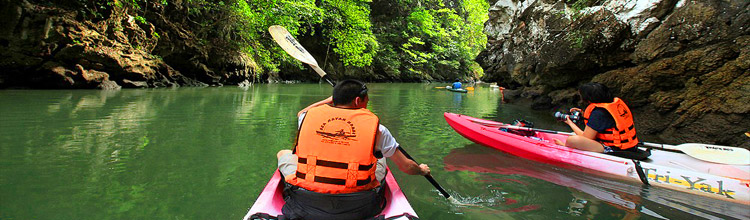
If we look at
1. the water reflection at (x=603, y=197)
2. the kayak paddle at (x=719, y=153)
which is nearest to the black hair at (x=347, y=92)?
the water reflection at (x=603, y=197)

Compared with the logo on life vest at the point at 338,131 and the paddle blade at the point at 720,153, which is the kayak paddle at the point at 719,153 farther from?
the logo on life vest at the point at 338,131

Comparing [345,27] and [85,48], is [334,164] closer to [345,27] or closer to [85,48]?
[85,48]

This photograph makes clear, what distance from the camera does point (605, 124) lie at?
4.12 metres

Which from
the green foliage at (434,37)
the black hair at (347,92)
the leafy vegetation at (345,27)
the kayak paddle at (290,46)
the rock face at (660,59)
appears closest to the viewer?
the black hair at (347,92)

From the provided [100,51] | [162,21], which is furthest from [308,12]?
[100,51]

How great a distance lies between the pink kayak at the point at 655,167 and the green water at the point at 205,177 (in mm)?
107

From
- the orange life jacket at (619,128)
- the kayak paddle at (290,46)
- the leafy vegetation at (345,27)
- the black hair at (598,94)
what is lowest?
the orange life jacket at (619,128)

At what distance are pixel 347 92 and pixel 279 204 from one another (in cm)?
85

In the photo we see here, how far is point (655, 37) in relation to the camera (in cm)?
664

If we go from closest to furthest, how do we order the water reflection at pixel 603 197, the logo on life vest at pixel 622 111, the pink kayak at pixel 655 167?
the water reflection at pixel 603 197 < the pink kayak at pixel 655 167 < the logo on life vest at pixel 622 111

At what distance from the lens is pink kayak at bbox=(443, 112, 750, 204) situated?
10.5 feet

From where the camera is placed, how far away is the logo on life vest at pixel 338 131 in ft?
6.28

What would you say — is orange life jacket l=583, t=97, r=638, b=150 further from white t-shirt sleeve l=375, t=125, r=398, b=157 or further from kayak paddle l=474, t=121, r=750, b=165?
white t-shirt sleeve l=375, t=125, r=398, b=157

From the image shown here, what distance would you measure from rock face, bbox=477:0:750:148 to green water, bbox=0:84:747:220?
3160 mm
